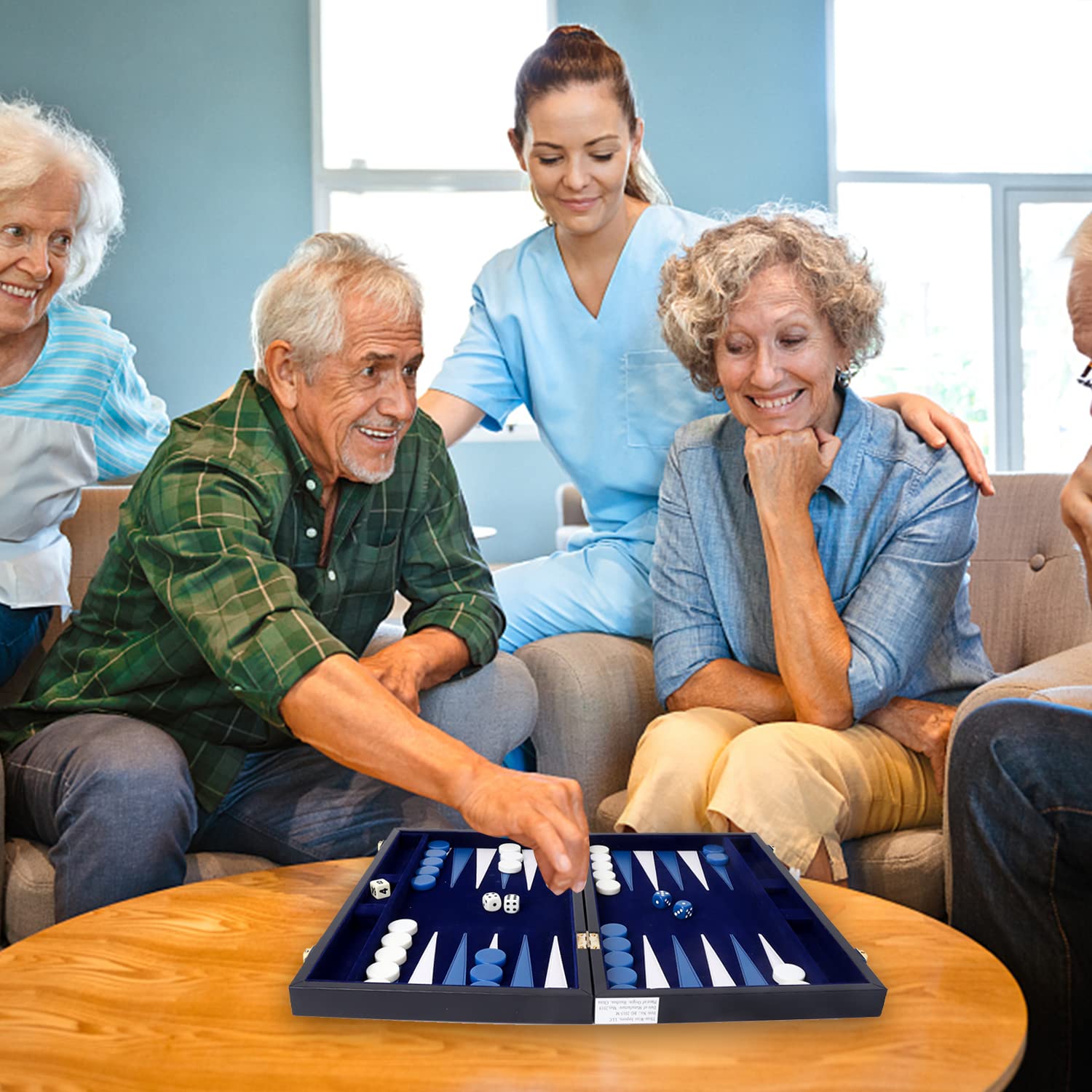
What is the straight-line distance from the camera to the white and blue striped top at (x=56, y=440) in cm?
200

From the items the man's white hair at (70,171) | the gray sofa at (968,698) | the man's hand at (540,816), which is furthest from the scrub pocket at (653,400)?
the man's hand at (540,816)

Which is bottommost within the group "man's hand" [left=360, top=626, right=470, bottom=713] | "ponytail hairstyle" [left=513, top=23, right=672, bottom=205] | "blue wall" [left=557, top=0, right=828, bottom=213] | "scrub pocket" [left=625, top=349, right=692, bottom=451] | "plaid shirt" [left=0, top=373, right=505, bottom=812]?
"man's hand" [left=360, top=626, right=470, bottom=713]

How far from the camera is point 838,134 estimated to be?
668cm

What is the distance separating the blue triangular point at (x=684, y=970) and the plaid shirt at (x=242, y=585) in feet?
1.71

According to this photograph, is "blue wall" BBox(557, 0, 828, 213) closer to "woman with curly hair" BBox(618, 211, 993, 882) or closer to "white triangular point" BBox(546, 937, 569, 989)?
"woman with curly hair" BBox(618, 211, 993, 882)

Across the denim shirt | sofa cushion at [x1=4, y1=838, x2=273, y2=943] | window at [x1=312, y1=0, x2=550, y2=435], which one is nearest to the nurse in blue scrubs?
the denim shirt

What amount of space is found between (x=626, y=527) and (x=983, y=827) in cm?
120

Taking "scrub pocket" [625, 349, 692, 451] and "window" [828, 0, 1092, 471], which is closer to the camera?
"scrub pocket" [625, 349, 692, 451]

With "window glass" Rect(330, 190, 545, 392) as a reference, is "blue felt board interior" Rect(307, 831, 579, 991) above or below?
below

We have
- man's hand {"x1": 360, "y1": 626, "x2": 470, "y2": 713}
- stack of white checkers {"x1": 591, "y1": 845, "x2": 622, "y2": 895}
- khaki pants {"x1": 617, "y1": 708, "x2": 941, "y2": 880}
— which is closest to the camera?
stack of white checkers {"x1": 591, "y1": 845, "x2": 622, "y2": 895}

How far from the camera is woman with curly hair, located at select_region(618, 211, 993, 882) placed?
167 centimetres

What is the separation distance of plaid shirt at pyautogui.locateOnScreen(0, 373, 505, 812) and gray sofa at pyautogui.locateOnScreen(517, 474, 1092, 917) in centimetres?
22

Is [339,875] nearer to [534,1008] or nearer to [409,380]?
[534,1008]

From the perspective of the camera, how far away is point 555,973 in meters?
1.01
